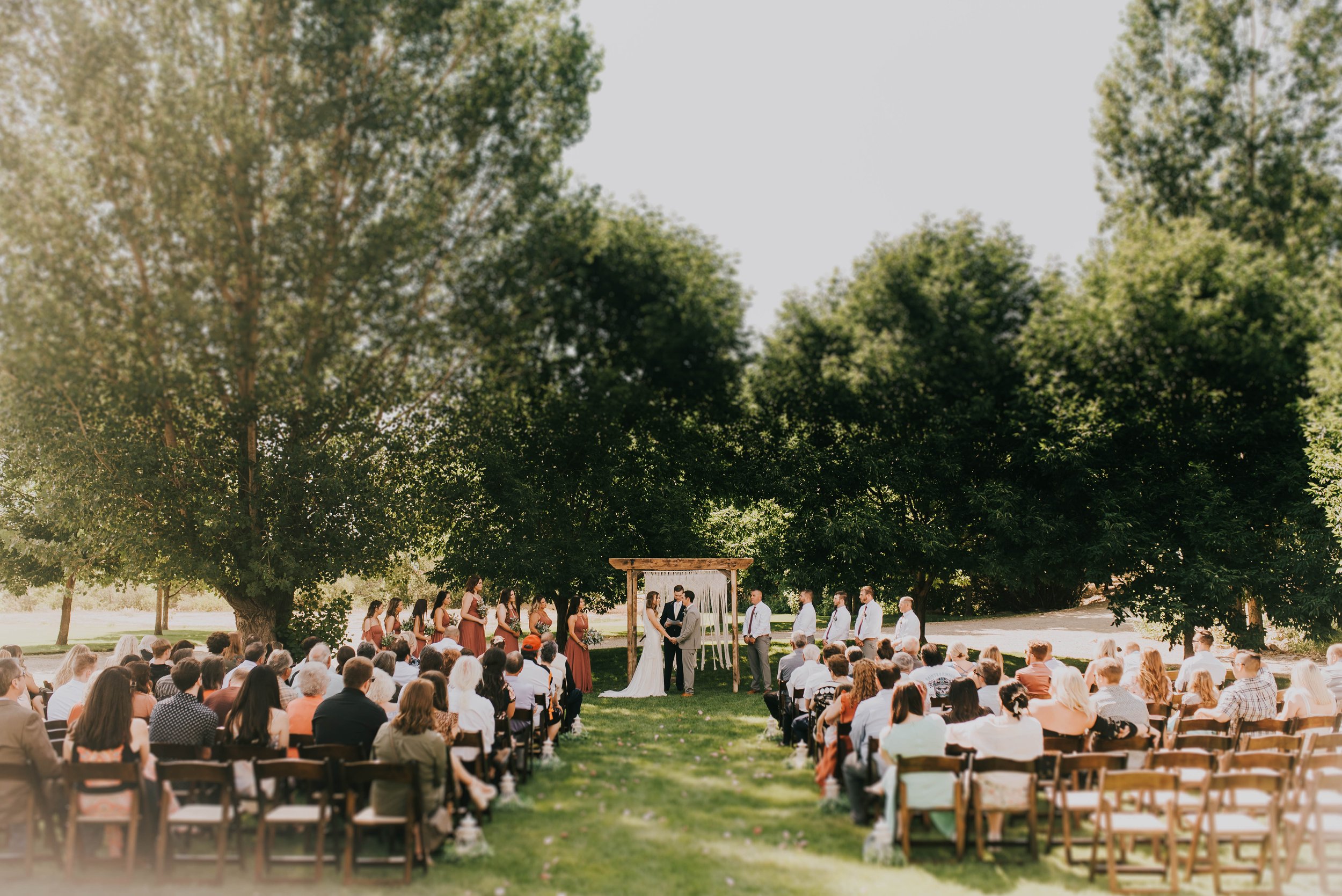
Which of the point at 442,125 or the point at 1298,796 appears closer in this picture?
the point at 1298,796

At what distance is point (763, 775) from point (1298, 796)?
5.08m

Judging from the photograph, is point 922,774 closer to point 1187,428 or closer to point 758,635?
point 758,635

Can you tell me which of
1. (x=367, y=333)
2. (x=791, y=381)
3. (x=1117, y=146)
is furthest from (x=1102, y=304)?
(x=367, y=333)

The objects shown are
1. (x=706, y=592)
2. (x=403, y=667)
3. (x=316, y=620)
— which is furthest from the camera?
(x=316, y=620)

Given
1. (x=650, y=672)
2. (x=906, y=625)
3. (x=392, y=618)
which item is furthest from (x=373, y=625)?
(x=906, y=625)

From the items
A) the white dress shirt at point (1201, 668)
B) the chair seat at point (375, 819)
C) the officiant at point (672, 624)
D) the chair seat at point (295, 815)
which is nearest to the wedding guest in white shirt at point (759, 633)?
the officiant at point (672, 624)

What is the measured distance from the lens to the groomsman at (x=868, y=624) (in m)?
15.1

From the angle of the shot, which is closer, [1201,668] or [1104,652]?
[1104,652]

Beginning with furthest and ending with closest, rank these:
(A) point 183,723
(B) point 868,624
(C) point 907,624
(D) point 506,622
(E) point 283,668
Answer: (D) point 506,622, (B) point 868,624, (C) point 907,624, (E) point 283,668, (A) point 183,723

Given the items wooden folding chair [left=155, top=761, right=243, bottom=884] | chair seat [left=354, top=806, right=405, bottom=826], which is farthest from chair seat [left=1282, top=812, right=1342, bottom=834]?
wooden folding chair [left=155, top=761, right=243, bottom=884]

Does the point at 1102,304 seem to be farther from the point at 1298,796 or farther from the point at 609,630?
the point at 609,630

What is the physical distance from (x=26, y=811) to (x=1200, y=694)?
11467mm

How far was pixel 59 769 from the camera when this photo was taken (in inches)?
253

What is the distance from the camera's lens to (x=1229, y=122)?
21438mm
